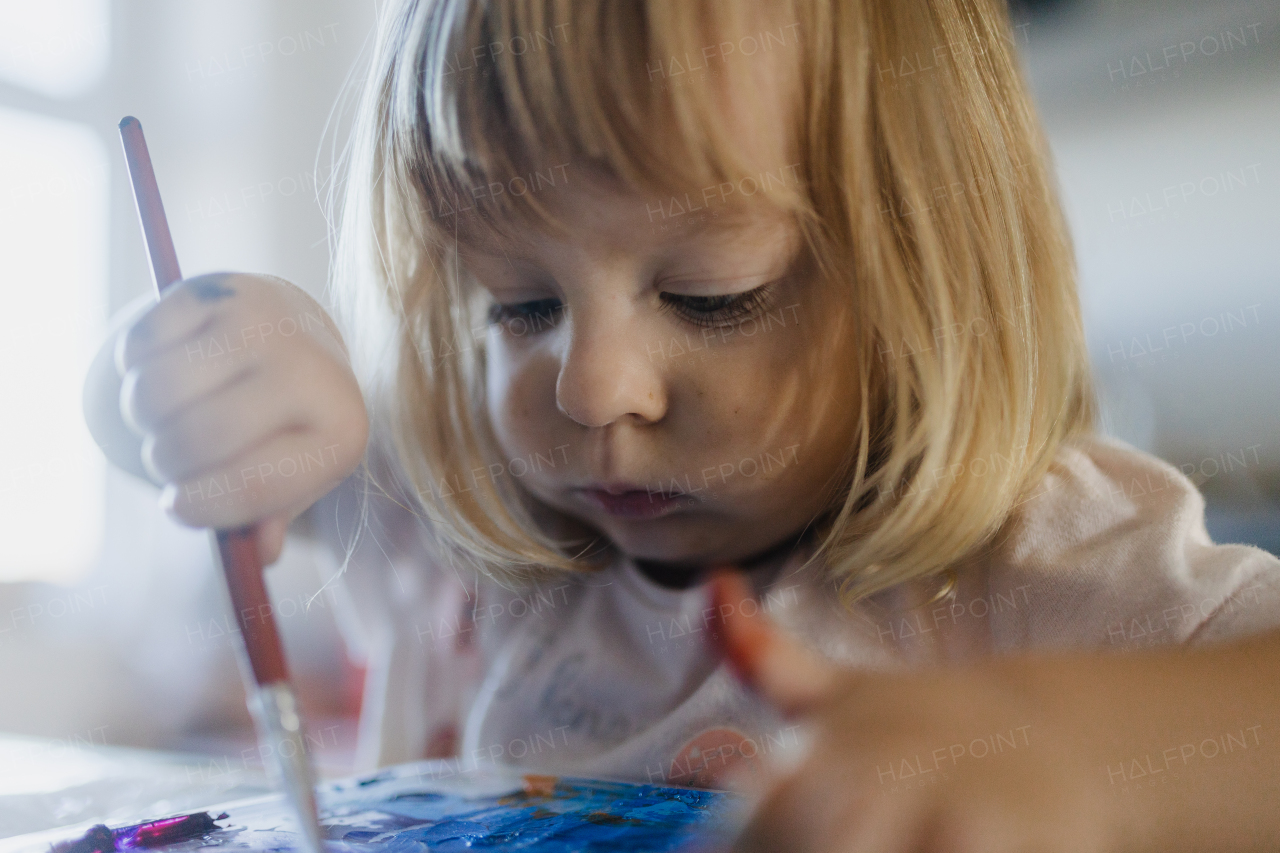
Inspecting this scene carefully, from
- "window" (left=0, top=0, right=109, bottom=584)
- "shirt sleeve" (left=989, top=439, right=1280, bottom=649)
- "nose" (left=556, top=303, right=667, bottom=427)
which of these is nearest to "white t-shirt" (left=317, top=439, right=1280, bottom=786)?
"shirt sleeve" (left=989, top=439, right=1280, bottom=649)

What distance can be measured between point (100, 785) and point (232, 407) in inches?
10.7

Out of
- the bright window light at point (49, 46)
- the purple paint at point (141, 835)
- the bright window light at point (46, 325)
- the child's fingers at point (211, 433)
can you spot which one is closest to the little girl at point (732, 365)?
the child's fingers at point (211, 433)

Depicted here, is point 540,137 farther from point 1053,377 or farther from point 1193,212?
point 1193,212

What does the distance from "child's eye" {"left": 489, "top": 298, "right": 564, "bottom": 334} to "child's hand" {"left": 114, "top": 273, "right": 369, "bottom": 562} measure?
0.12 m

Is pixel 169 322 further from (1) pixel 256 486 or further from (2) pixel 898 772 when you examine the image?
(2) pixel 898 772

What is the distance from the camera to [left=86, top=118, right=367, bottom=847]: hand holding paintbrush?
35 cm

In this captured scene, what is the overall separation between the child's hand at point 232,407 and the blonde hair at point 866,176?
0.13 metres

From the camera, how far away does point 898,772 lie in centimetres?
25

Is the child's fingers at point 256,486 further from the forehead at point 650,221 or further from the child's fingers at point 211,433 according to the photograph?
the forehead at point 650,221

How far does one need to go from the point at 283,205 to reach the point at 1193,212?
105 cm

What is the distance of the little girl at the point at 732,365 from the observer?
39 centimetres

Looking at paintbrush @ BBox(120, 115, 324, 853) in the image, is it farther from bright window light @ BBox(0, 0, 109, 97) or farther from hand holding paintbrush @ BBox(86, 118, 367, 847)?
bright window light @ BBox(0, 0, 109, 97)

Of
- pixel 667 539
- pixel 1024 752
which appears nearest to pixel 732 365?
pixel 667 539

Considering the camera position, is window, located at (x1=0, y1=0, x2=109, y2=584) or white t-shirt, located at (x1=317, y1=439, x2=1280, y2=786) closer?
white t-shirt, located at (x1=317, y1=439, x2=1280, y2=786)
